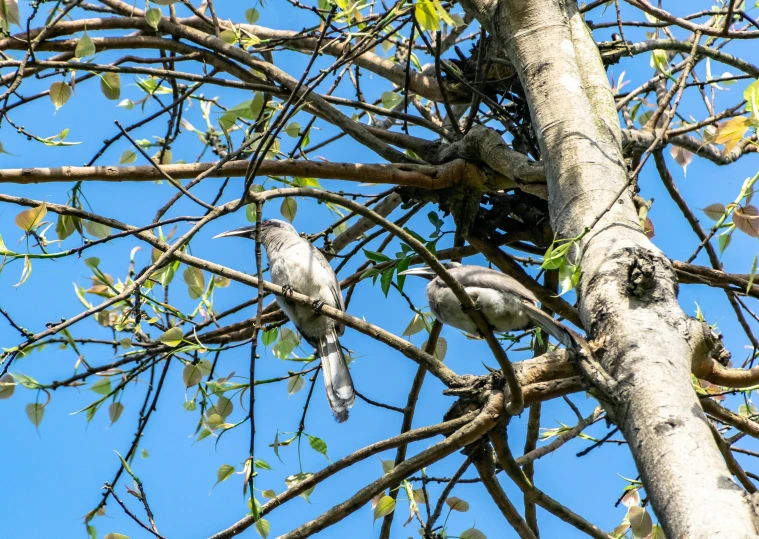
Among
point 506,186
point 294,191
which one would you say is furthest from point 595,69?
point 294,191

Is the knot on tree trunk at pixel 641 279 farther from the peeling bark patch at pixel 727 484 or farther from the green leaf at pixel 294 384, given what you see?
the green leaf at pixel 294 384

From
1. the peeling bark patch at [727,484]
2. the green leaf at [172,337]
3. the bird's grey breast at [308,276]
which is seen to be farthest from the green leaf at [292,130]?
the peeling bark patch at [727,484]

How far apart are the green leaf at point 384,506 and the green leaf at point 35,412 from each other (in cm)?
143

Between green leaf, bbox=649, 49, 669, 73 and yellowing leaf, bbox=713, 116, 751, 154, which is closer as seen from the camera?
yellowing leaf, bbox=713, 116, 751, 154

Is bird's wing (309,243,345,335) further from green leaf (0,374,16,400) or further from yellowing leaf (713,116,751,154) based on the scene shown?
yellowing leaf (713,116,751,154)

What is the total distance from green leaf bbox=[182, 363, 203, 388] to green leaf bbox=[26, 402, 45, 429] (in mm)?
681

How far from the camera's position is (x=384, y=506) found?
2.96 meters

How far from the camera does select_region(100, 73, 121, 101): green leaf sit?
353cm

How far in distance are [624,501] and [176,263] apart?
229cm

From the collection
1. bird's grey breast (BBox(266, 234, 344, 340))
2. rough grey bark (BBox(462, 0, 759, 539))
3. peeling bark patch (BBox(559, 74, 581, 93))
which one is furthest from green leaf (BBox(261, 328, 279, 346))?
peeling bark patch (BBox(559, 74, 581, 93))

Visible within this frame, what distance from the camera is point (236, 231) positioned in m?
5.71

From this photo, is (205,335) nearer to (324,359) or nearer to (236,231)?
(324,359)

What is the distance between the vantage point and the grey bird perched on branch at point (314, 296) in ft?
13.0

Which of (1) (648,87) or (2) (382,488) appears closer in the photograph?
(2) (382,488)
